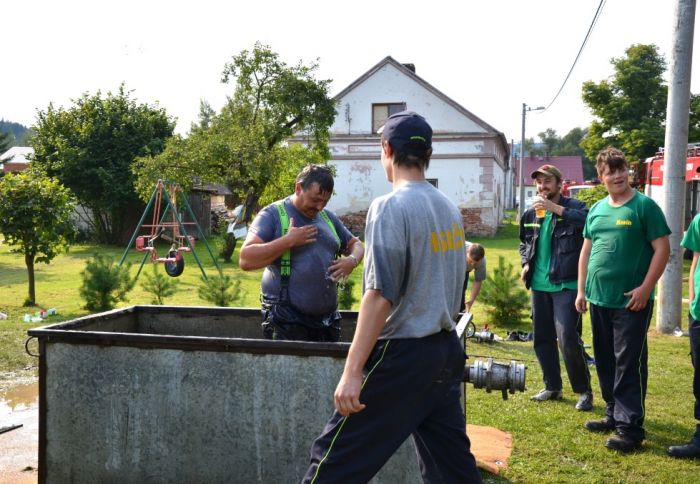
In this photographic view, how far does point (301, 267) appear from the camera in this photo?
163 inches

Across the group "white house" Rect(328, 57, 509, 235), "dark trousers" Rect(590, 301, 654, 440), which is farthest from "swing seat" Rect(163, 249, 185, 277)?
"white house" Rect(328, 57, 509, 235)

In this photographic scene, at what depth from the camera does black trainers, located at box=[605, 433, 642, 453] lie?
16.1ft

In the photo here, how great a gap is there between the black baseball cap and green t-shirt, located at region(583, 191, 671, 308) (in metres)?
2.72

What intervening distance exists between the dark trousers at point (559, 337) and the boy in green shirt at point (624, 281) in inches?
19.6

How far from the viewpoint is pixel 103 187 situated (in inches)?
1088

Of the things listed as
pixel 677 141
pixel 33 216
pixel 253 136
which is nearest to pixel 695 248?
pixel 677 141

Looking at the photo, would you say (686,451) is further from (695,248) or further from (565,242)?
(565,242)

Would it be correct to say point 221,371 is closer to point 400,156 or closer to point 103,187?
point 400,156

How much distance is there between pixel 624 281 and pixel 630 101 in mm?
37279

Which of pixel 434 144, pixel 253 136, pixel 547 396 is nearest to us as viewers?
pixel 547 396

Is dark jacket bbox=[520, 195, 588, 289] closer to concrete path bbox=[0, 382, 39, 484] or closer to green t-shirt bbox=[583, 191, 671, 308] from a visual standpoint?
green t-shirt bbox=[583, 191, 671, 308]

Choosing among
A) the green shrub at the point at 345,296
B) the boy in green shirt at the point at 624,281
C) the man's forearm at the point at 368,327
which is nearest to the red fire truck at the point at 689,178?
the green shrub at the point at 345,296

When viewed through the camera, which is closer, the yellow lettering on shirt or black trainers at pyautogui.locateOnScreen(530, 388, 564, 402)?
the yellow lettering on shirt

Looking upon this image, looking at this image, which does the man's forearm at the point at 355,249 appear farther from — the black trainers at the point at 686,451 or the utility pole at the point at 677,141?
the utility pole at the point at 677,141
